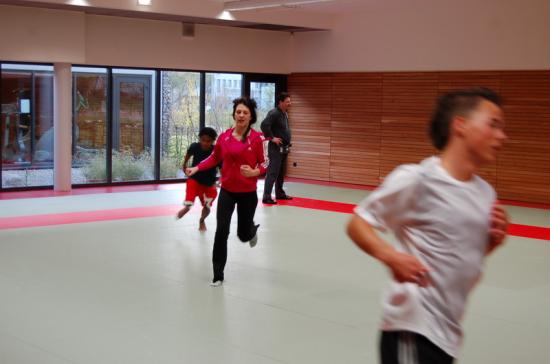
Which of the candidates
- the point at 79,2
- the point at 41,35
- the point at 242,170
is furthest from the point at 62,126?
the point at 242,170

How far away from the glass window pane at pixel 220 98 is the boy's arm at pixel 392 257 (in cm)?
1484

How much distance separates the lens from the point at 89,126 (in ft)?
50.3

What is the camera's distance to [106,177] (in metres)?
15.5

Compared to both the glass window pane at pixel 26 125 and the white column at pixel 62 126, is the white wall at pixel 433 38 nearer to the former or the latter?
the white column at pixel 62 126

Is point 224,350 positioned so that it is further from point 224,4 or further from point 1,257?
point 224,4

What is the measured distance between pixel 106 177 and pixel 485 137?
44.6 feet

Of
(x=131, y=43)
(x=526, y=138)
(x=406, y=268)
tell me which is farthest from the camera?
(x=131, y=43)

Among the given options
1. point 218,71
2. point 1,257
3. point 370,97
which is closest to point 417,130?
point 370,97

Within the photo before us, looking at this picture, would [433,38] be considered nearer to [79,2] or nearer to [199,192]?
[79,2]

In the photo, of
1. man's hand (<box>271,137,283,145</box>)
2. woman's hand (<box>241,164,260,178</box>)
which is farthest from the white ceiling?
woman's hand (<box>241,164,260,178</box>)

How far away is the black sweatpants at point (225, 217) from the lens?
7.03 metres

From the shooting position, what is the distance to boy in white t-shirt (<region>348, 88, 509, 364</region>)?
8.58 ft

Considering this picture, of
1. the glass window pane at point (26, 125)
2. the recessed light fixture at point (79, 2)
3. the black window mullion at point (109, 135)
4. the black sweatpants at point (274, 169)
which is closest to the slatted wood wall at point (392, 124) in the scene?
the black sweatpants at point (274, 169)

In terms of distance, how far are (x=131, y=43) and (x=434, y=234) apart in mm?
13284
